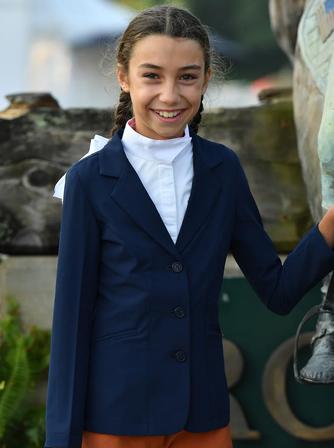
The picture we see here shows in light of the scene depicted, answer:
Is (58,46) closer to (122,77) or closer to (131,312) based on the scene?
(122,77)

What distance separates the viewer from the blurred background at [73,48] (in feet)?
57.0

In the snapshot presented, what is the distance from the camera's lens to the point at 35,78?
690 inches

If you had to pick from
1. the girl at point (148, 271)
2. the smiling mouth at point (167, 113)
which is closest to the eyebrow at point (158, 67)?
the girl at point (148, 271)

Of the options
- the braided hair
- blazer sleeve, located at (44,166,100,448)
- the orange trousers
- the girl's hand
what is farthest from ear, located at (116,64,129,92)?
the orange trousers

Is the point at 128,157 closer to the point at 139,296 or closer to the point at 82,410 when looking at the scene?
the point at 139,296

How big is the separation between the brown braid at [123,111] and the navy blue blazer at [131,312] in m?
0.19

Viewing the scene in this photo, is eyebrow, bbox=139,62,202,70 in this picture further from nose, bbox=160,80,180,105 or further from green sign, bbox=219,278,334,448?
green sign, bbox=219,278,334,448

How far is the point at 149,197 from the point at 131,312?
0.29 meters

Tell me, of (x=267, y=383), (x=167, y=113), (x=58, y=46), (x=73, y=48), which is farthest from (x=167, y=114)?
(x=58, y=46)

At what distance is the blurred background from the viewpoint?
57.0 ft

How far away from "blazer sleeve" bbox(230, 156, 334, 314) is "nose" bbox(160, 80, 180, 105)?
30 cm

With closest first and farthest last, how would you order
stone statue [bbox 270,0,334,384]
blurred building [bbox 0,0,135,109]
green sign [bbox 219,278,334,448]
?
stone statue [bbox 270,0,334,384] < green sign [bbox 219,278,334,448] < blurred building [bbox 0,0,135,109]

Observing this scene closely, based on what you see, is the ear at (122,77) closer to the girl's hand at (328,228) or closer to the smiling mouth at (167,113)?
the smiling mouth at (167,113)

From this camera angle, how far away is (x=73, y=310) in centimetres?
297
